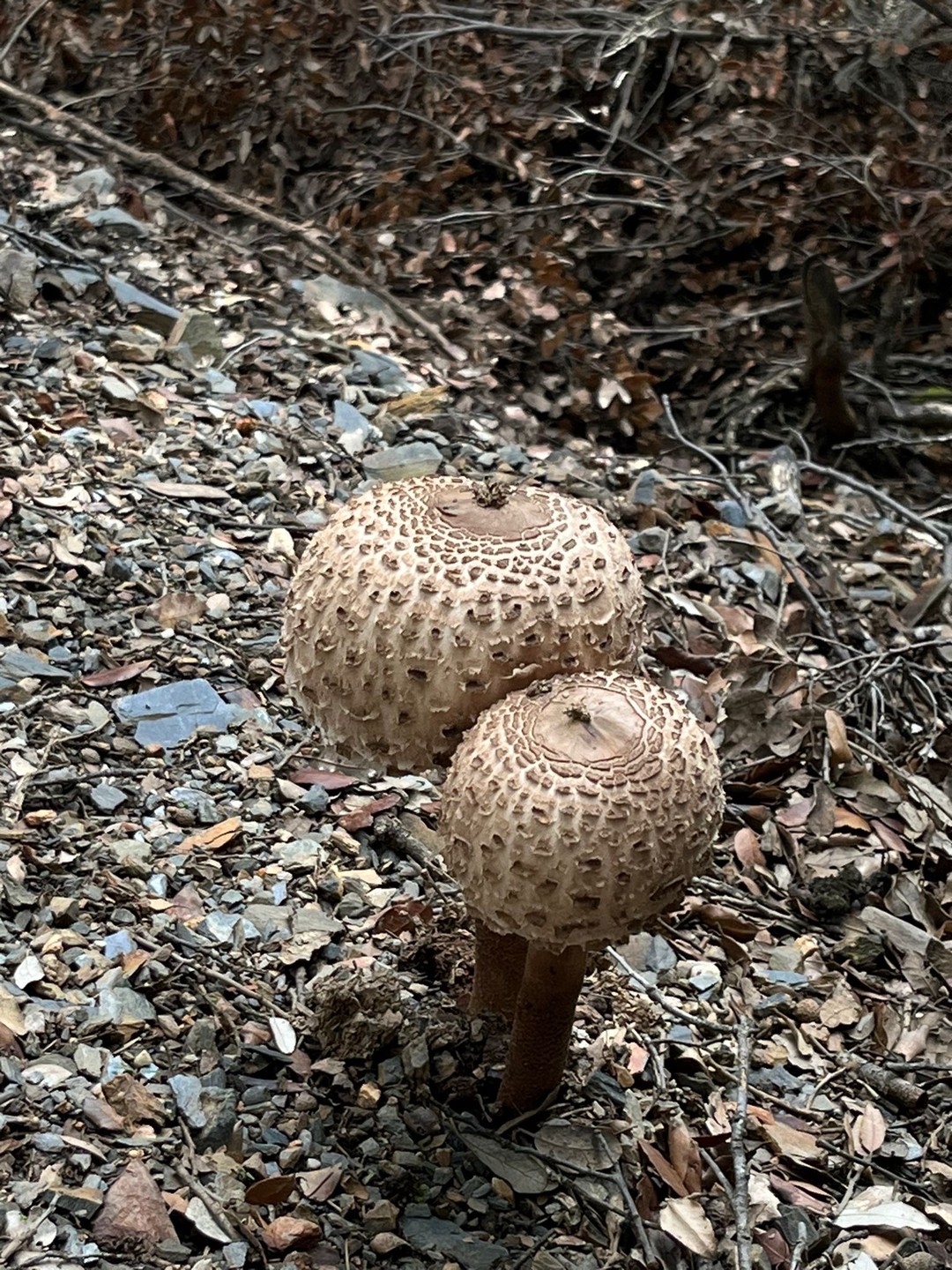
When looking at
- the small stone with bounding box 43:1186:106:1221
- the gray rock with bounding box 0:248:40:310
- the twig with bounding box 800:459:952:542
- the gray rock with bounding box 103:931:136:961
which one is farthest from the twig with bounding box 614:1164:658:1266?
the gray rock with bounding box 0:248:40:310

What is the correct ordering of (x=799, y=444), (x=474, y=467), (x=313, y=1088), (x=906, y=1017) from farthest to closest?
(x=799, y=444) < (x=474, y=467) < (x=906, y=1017) < (x=313, y=1088)

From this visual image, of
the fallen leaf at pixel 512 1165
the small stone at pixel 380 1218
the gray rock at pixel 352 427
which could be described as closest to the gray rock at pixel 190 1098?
the small stone at pixel 380 1218

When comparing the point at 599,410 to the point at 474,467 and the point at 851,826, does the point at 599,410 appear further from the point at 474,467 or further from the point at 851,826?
the point at 851,826

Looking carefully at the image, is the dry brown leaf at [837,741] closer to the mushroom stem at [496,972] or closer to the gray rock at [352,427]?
the mushroom stem at [496,972]

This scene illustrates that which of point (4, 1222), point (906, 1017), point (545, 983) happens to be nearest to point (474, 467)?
point (906, 1017)

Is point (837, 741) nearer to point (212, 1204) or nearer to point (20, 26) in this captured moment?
point (212, 1204)

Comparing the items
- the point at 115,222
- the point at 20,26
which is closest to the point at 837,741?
the point at 115,222

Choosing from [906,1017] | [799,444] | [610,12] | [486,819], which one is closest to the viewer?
[486,819]
